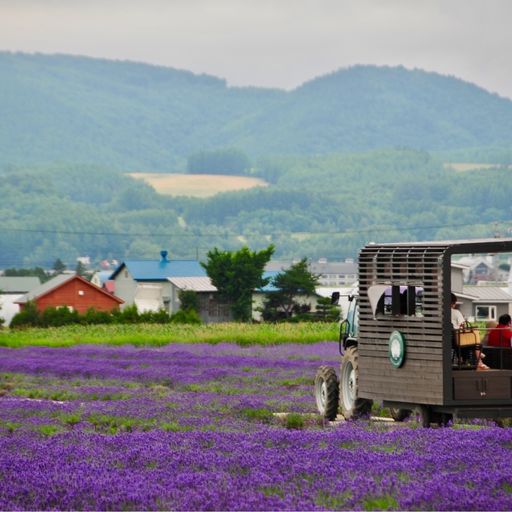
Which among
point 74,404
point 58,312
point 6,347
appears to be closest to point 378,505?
point 74,404

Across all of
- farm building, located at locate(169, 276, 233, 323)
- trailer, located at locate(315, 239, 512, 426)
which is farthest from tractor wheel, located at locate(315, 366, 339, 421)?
farm building, located at locate(169, 276, 233, 323)

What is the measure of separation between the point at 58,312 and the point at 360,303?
65516mm

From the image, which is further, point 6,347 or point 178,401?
point 6,347

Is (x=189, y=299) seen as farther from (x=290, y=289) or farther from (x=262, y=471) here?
(x=262, y=471)

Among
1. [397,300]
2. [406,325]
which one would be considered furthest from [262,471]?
[397,300]

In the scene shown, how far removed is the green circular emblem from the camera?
63.1ft

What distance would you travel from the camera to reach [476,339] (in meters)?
19.0

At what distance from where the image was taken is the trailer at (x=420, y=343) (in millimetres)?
18438

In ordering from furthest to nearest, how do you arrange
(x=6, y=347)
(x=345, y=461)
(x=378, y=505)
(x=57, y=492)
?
(x=6, y=347) → (x=345, y=461) → (x=57, y=492) → (x=378, y=505)

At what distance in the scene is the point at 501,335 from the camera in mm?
19812

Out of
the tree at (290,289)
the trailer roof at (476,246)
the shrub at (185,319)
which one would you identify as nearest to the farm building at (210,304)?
the tree at (290,289)

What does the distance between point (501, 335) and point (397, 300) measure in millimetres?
1747

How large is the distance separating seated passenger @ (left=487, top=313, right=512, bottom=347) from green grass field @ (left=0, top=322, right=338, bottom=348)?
3829 centimetres

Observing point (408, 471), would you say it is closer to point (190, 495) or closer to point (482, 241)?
point (190, 495)
